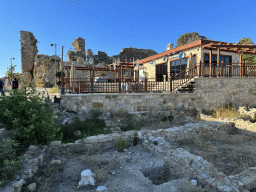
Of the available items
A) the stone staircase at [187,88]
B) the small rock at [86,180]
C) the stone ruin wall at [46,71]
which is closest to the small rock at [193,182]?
the small rock at [86,180]

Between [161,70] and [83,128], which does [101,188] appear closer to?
[83,128]

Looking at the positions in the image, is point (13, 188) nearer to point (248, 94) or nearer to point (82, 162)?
point (82, 162)

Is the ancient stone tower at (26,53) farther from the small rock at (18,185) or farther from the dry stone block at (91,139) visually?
the small rock at (18,185)

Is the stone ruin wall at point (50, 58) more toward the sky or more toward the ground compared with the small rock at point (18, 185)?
more toward the sky

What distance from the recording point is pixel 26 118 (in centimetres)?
437

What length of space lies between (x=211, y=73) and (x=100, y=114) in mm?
7840

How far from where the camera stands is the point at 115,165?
164 inches

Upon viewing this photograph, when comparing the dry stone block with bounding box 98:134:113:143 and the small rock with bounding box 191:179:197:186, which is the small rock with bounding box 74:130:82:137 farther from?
the small rock with bounding box 191:179:197:186

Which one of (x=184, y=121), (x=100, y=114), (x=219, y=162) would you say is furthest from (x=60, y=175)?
(x=184, y=121)

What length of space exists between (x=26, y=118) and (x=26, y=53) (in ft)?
76.6

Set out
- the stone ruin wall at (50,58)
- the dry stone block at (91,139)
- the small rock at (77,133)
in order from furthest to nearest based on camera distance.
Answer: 1. the stone ruin wall at (50,58)
2. the small rock at (77,133)
3. the dry stone block at (91,139)

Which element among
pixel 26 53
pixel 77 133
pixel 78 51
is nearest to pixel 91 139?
pixel 77 133

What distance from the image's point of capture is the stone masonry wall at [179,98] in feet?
29.6

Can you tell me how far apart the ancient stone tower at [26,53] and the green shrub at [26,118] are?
71.6 feet
